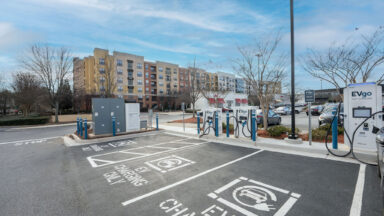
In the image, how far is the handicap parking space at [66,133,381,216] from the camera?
2.84m

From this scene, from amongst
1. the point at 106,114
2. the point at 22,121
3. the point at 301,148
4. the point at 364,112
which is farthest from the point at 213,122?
the point at 22,121

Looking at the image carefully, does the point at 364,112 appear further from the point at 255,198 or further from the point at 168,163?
the point at 168,163

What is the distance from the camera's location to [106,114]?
10.5 m

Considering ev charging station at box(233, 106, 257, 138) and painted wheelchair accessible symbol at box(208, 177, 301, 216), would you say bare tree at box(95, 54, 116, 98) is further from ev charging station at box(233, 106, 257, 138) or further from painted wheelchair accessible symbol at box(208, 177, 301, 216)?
painted wheelchair accessible symbol at box(208, 177, 301, 216)

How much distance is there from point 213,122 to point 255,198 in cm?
601

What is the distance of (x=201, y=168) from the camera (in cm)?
479

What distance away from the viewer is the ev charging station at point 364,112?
5125mm

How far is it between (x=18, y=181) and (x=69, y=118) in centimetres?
2413

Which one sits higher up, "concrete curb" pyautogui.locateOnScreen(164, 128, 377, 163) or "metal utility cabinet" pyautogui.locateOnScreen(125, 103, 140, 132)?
"metal utility cabinet" pyautogui.locateOnScreen(125, 103, 140, 132)

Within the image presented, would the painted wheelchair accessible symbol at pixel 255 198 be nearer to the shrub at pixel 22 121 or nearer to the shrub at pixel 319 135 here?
the shrub at pixel 319 135


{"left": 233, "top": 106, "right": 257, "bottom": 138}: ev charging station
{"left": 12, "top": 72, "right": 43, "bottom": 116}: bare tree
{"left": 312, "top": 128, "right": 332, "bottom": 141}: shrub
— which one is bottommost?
{"left": 312, "top": 128, "right": 332, "bottom": 141}: shrub

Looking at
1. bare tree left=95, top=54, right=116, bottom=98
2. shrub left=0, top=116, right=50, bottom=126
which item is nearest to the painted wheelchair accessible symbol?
bare tree left=95, top=54, right=116, bottom=98

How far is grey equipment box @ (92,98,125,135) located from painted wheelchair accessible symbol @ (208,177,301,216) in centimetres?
913

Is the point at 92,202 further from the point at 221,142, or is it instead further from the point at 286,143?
the point at 286,143
